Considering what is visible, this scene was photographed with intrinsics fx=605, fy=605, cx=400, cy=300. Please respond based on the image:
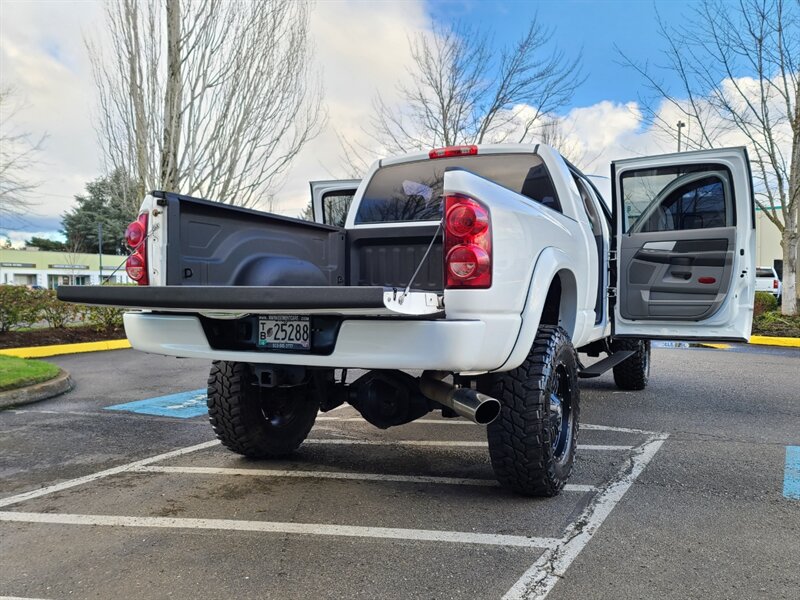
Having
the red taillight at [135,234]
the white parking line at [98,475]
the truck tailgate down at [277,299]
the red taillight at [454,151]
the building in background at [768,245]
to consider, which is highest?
the building in background at [768,245]

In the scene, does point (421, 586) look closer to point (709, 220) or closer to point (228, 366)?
point (228, 366)

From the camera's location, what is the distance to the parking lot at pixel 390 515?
8.27ft

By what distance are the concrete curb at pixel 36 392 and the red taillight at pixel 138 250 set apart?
3.98 m

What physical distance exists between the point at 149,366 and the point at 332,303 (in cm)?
770

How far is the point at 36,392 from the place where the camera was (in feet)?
22.0

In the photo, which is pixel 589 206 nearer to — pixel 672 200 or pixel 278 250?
pixel 672 200

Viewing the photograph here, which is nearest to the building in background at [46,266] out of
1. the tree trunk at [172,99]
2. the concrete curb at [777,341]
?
the tree trunk at [172,99]

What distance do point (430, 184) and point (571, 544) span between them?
266 centimetres

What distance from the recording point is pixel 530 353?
3.38 metres

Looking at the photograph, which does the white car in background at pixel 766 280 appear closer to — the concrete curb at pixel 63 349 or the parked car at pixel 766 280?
the parked car at pixel 766 280

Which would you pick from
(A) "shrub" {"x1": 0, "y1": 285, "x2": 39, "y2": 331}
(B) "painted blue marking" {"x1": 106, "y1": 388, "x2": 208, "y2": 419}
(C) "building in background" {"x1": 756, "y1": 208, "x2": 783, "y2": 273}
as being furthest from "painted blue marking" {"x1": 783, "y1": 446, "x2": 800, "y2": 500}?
(C) "building in background" {"x1": 756, "y1": 208, "x2": 783, "y2": 273}

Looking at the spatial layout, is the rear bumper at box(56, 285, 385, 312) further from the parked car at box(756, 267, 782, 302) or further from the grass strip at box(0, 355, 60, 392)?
the parked car at box(756, 267, 782, 302)

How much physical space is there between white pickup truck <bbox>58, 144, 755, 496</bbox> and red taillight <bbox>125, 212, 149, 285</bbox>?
0.01 m

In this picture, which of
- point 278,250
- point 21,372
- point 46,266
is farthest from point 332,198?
point 46,266
